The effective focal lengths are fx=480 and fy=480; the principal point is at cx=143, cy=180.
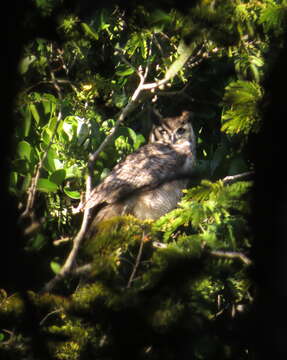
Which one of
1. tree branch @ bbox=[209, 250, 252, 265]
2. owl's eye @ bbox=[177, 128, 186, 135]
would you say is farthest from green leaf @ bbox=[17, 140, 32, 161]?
owl's eye @ bbox=[177, 128, 186, 135]

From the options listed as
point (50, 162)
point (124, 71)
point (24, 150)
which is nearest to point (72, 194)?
point (50, 162)

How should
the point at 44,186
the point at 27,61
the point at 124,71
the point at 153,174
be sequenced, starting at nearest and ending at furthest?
the point at 27,61
the point at 44,186
the point at 124,71
the point at 153,174

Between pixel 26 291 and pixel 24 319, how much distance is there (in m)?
0.09

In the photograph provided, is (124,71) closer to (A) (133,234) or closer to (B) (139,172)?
(B) (139,172)

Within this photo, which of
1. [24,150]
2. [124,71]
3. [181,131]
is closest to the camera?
[24,150]

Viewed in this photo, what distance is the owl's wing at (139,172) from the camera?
362 centimetres

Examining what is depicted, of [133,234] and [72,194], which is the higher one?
[133,234]

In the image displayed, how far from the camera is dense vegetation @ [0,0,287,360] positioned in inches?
52.9

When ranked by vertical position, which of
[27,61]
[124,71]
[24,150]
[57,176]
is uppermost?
[27,61]

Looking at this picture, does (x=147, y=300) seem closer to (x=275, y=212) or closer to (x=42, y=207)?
(x=275, y=212)

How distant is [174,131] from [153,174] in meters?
1.23

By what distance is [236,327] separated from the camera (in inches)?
55.0

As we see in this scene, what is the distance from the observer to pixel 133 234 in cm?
178

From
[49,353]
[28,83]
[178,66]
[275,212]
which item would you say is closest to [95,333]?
[49,353]
